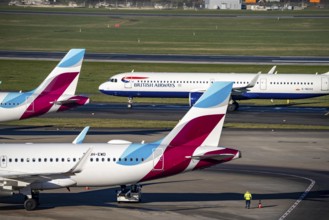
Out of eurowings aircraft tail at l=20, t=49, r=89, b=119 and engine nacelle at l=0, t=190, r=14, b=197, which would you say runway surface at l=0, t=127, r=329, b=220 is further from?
eurowings aircraft tail at l=20, t=49, r=89, b=119

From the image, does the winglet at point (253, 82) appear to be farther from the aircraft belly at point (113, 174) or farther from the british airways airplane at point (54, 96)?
the aircraft belly at point (113, 174)

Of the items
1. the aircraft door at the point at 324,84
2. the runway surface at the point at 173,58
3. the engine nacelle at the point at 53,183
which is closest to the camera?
the engine nacelle at the point at 53,183

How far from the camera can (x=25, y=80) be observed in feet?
404

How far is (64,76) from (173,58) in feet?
248

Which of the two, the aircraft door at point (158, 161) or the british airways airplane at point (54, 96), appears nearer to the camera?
the aircraft door at point (158, 161)

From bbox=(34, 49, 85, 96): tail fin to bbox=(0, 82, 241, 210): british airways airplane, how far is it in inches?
993

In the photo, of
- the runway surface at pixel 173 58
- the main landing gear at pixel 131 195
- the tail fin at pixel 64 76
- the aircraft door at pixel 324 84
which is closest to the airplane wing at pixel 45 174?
the main landing gear at pixel 131 195

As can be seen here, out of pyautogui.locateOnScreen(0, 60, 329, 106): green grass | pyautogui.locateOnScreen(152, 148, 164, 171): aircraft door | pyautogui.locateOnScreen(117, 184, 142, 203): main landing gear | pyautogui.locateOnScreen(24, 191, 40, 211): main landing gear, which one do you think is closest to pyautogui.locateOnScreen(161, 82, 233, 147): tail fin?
pyautogui.locateOnScreen(152, 148, 164, 171): aircraft door

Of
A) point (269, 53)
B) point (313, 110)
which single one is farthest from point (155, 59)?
point (313, 110)

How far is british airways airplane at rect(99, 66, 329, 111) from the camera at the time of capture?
104 metres

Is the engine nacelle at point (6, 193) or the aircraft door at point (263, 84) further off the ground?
the engine nacelle at point (6, 193)

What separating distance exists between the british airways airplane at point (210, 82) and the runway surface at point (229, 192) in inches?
1039

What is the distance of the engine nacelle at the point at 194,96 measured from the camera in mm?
101312

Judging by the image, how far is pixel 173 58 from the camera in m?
151
